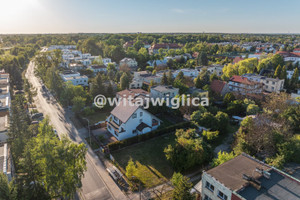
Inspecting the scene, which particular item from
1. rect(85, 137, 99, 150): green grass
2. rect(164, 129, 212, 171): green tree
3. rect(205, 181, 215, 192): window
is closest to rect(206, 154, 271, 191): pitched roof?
rect(205, 181, 215, 192): window

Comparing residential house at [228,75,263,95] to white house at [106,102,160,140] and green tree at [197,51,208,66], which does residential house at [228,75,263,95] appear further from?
green tree at [197,51,208,66]

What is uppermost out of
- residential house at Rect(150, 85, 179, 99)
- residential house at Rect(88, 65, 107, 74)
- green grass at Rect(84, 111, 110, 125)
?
residential house at Rect(88, 65, 107, 74)

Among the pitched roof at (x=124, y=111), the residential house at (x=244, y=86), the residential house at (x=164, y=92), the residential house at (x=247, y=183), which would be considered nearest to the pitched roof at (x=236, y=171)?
the residential house at (x=247, y=183)

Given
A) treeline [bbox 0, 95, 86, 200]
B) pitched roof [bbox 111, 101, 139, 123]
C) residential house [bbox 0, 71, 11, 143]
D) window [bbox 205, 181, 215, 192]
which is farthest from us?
pitched roof [bbox 111, 101, 139, 123]

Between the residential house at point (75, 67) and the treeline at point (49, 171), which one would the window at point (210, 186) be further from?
the residential house at point (75, 67)

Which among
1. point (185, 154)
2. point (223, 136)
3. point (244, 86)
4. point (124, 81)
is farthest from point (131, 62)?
point (185, 154)

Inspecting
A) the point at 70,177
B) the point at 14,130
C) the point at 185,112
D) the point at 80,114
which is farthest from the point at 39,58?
the point at 70,177

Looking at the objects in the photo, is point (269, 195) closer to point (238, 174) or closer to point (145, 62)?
point (238, 174)
